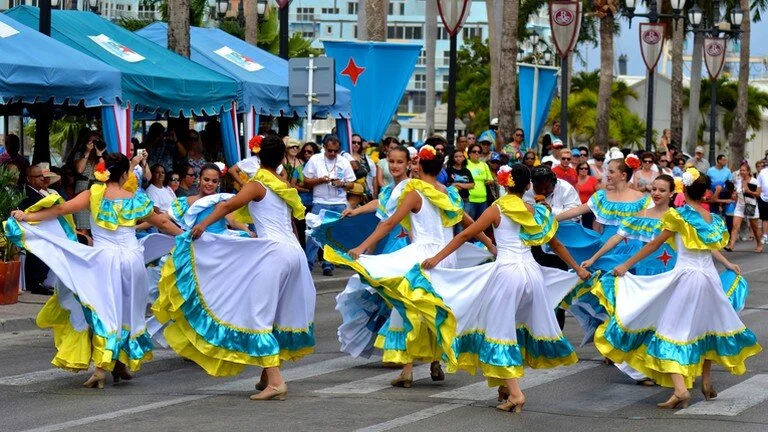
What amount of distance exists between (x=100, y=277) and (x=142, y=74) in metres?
9.33

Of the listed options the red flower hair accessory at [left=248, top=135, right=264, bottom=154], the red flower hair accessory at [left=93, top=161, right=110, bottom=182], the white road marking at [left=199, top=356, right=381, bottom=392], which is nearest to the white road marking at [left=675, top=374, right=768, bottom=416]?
the white road marking at [left=199, top=356, right=381, bottom=392]

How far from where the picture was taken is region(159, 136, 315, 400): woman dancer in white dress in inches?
413

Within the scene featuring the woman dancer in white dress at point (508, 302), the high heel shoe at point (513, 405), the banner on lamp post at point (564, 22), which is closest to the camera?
the high heel shoe at point (513, 405)

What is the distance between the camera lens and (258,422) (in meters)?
9.49

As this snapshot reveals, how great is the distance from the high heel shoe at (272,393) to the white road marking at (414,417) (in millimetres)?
1019

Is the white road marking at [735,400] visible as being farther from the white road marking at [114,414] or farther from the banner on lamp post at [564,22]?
the banner on lamp post at [564,22]

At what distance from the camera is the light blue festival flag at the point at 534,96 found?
26.5 m

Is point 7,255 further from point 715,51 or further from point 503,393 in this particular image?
point 715,51

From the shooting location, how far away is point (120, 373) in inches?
451

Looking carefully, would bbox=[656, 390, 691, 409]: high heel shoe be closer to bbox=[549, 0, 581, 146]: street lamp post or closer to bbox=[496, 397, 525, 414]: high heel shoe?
bbox=[496, 397, 525, 414]: high heel shoe

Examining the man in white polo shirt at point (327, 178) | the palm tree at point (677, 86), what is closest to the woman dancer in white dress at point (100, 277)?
the man in white polo shirt at point (327, 178)

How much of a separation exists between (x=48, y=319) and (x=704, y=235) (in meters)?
4.88

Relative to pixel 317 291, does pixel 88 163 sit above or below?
above

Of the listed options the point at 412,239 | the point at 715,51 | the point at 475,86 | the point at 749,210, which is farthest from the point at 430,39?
the point at 475,86
